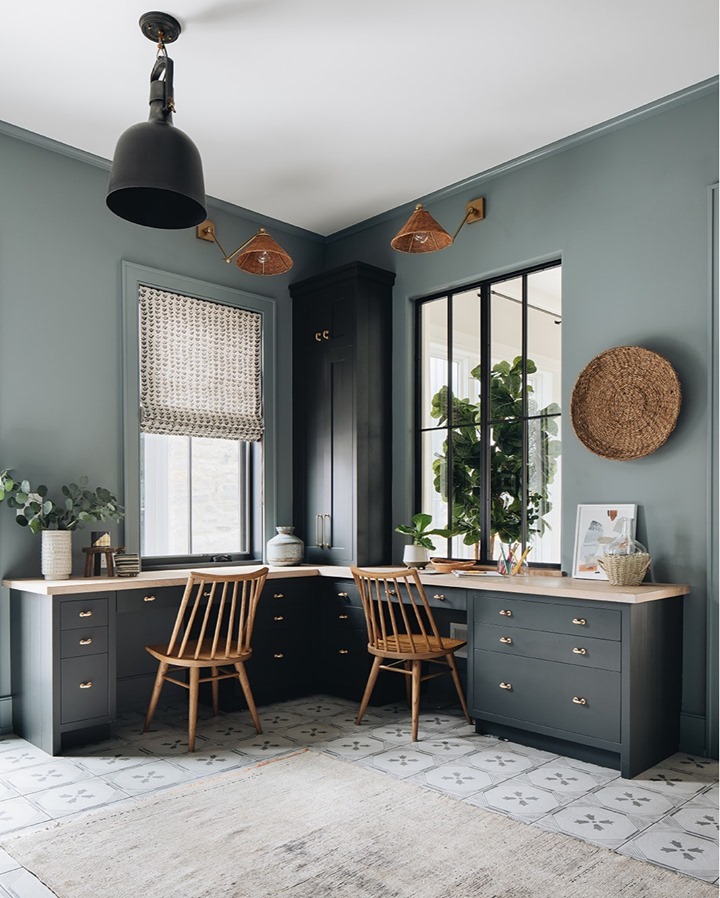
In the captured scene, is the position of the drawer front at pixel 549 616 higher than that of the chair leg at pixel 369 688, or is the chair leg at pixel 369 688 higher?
the drawer front at pixel 549 616

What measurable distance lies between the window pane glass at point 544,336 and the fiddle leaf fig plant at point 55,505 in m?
2.44

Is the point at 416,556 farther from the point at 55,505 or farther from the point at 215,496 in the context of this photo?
the point at 55,505

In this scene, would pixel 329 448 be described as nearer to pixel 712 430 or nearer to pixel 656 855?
pixel 712 430

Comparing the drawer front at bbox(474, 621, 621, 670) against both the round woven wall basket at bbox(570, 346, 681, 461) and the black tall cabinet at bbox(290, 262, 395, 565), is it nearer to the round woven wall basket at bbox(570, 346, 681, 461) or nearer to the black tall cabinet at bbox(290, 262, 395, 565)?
the round woven wall basket at bbox(570, 346, 681, 461)

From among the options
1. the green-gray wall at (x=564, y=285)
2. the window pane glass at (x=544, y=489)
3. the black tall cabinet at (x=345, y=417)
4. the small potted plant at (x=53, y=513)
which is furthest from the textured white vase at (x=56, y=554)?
the window pane glass at (x=544, y=489)

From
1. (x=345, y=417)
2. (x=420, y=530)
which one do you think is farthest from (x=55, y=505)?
(x=420, y=530)

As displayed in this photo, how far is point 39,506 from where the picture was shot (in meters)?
3.86

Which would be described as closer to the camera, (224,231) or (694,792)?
(694,792)

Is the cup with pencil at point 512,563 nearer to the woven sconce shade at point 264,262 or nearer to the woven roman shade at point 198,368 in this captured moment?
the woven roman shade at point 198,368

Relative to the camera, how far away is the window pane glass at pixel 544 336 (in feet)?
14.3

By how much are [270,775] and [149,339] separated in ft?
8.58

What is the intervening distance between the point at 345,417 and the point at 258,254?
1.16 meters

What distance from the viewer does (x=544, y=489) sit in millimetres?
4352

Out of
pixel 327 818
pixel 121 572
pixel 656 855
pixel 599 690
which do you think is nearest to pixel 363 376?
pixel 121 572
